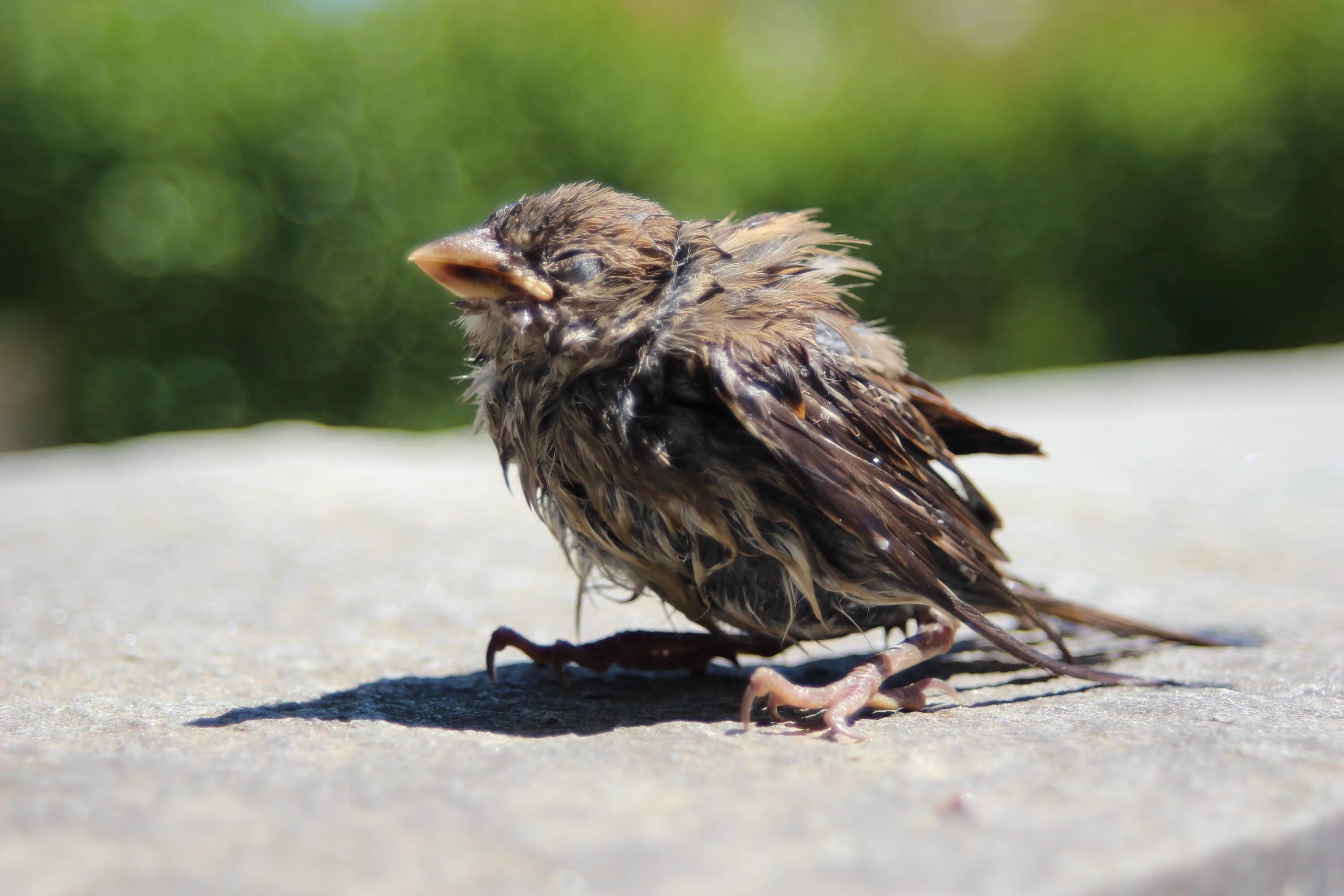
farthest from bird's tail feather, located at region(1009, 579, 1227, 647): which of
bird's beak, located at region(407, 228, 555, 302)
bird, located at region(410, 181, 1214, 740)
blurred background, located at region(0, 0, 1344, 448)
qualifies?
blurred background, located at region(0, 0, 1344, 448)

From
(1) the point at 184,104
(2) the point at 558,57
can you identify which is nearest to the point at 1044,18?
(2) the point at 558,57

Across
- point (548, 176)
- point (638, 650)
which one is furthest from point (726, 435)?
point (548, 176)

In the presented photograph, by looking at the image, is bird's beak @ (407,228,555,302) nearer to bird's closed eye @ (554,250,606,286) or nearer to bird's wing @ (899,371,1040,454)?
bird's closed eye @ (554,250,606,286)

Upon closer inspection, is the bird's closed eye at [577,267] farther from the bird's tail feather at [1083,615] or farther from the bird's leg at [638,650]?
the bird's tail feather at [1083,615]

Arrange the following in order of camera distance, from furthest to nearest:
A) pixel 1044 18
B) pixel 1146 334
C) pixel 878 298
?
pixel 1044 18, pixel 1146 334, pixel 878 298

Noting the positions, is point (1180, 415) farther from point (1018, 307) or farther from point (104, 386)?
point (104, 386)

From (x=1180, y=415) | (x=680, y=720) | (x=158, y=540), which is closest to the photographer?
(x=680, y=720)

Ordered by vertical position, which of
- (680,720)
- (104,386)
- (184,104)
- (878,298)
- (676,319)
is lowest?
(680,720)

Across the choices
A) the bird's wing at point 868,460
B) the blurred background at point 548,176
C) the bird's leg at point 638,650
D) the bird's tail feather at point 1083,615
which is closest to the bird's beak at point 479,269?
the bird's wing at point 868,460

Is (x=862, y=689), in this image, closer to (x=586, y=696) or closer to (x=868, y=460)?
(x=868, y=460)
